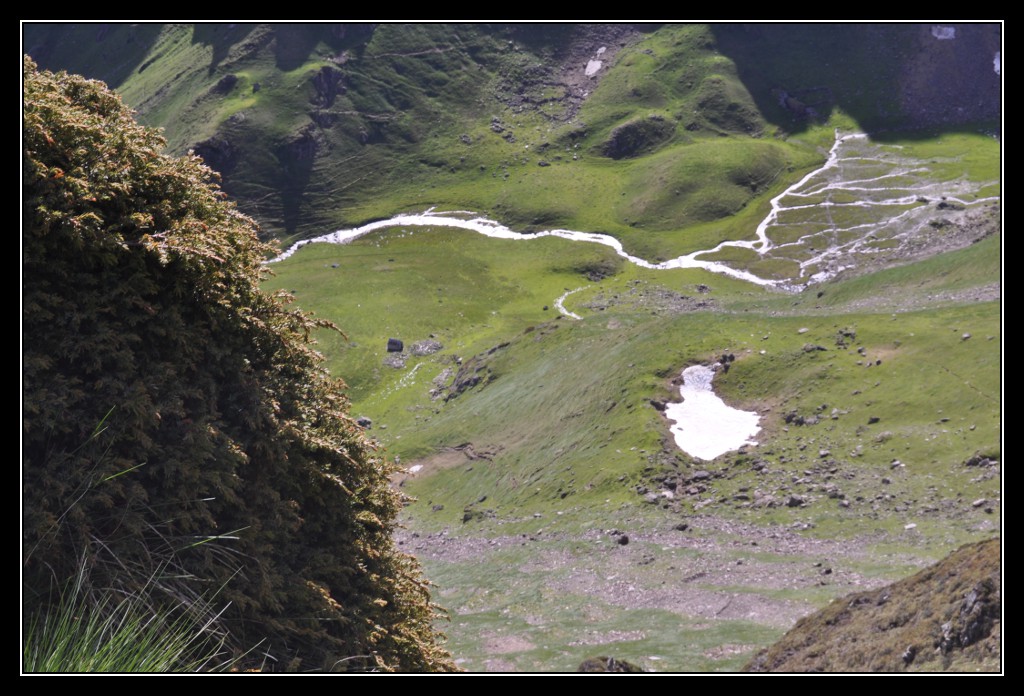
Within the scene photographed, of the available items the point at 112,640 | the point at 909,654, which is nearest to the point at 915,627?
the point at 909,654

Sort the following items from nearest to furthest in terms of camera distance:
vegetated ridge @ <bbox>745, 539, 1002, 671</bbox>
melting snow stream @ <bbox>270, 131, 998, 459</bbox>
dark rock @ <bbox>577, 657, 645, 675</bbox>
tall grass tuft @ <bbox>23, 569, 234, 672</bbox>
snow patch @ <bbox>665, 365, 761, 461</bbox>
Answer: tall grass tuft @ <bbox>23, 569, 234, 672</bbox>, vegetated ridge @ <bbox>745, 539, 1002, 671</bbox>, dark rock @ <bbox>577, 657, 645, 675</bbox>, snow patch @ <bbox>665, 365, 761, 461</bbox>, melting snow stream @ <bbox>270, 131, 998, 459</bbox>

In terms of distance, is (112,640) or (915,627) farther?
(915,627)

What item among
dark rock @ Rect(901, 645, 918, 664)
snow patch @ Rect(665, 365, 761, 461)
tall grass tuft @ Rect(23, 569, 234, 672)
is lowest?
dark rock @ Rect(901, 645, 918, 664)

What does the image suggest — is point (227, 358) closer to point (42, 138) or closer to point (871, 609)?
point (42, 138)

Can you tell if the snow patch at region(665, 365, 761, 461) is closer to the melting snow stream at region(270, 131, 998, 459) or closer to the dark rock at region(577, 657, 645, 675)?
the dark rock at region(577, 657, 645, 675)

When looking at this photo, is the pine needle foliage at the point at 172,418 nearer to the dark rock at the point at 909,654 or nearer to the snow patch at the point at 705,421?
the dark rock at the point at 909,654

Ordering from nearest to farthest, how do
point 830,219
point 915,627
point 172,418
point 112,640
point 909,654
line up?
1. point 112,640
2. point 172,418
3. point 909,654
4. point 915,627
5. point 830,219

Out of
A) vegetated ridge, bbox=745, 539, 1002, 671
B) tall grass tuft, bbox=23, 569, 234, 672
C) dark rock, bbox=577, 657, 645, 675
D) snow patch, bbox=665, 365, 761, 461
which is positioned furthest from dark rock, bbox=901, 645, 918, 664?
snow patch, bbox=665, 365, 761, 461

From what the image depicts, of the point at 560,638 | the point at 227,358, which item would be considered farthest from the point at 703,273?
the point at 227,358

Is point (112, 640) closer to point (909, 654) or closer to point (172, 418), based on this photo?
point (172, 418)
